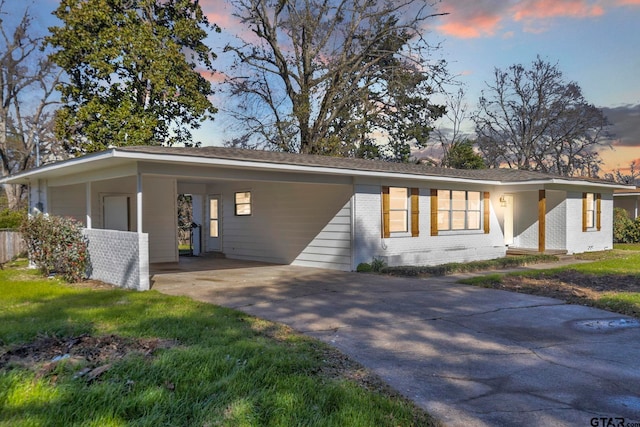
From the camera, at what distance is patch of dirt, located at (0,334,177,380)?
3791 millimetres

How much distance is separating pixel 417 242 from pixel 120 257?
26.7ft

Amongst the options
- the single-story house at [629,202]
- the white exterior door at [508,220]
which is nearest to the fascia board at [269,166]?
the white exterior door at [508,220]

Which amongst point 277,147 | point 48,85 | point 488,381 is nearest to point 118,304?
point 488,381

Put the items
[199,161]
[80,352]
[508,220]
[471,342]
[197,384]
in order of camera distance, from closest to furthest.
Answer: [197,384] < [80,352] < [471,342] < [199,161] < [508,220]

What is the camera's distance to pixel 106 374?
368cm

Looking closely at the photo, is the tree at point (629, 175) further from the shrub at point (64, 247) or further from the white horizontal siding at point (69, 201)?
the shrub at point (64, 247)

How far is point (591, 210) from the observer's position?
1759 cm

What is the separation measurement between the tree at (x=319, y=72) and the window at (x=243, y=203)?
25.1 ft

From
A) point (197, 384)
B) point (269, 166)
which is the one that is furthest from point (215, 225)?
point (197, 384)

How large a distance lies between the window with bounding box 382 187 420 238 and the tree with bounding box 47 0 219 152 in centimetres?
1166

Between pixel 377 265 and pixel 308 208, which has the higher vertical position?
pixel 308 208

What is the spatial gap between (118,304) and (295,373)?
4324 millimetres

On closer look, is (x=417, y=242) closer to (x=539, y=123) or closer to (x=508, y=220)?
(x=508, y=220)

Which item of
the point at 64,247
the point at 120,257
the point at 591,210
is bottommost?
the point at 120,257
